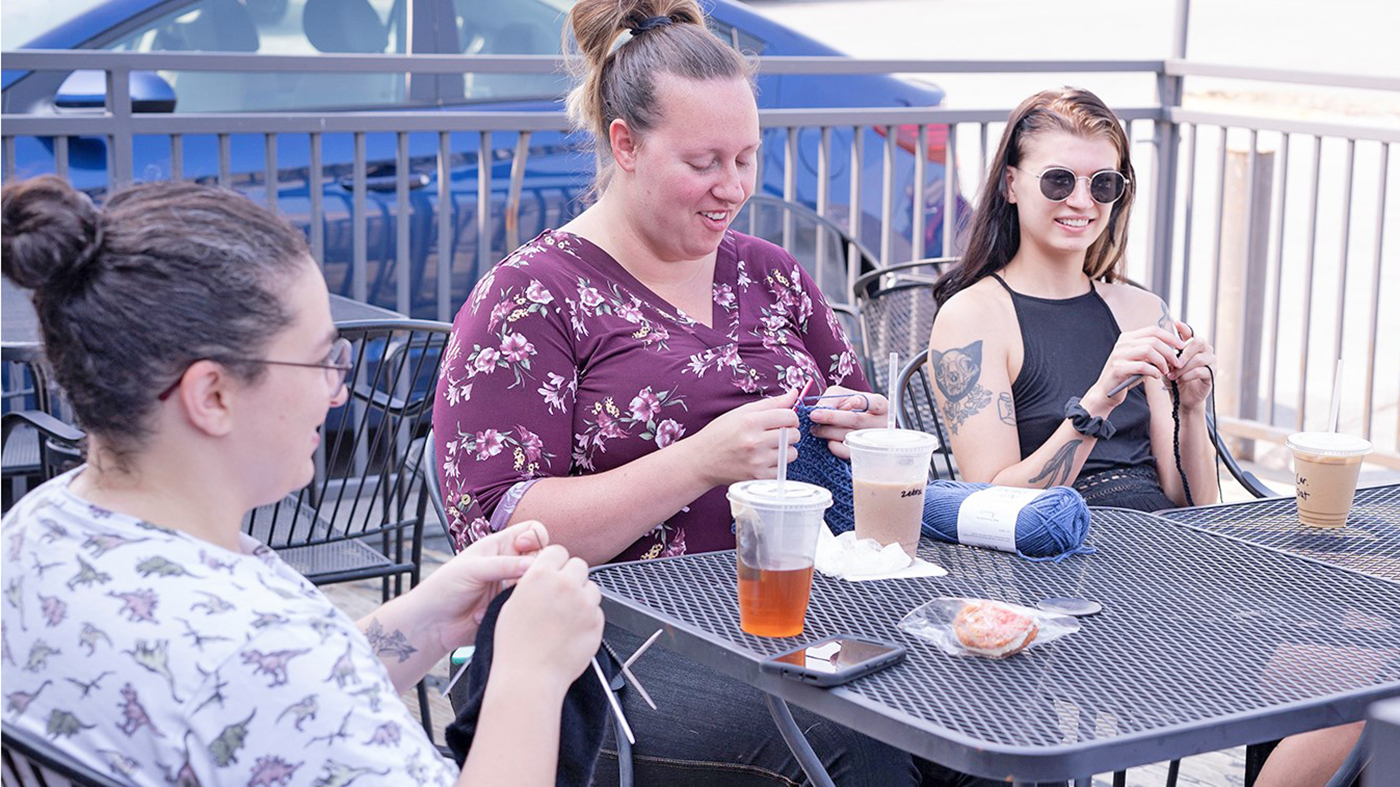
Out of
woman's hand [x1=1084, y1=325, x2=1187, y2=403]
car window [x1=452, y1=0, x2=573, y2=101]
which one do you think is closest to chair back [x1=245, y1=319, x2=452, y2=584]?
woman's hand [x1=1084, y1=325, x2=1187, y2=403]

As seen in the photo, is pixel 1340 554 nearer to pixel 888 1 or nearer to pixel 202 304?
pixel 202 304

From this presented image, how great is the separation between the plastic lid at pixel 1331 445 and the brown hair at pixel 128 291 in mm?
1533

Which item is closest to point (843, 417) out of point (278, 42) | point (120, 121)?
point (120, 121)

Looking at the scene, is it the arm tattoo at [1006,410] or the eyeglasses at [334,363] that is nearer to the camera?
the eyeglasses at [334,363]

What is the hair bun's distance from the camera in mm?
1288

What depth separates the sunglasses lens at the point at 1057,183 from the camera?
2.91 metres

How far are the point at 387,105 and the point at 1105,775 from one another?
3044 mm

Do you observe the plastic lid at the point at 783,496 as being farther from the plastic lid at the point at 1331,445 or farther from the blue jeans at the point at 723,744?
the plastic lid at the point at 1331,445

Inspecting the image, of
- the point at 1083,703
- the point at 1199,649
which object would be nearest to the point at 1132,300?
the point at 1199,649

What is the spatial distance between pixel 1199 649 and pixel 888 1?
2533 centimetres

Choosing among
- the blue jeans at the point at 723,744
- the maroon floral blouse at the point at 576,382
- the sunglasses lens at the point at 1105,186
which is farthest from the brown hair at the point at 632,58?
the blue jeans at the point at 723,744

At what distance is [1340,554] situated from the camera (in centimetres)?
214

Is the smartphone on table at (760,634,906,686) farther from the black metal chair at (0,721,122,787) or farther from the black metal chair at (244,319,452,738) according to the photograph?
the black metal chair at (244,319,452,738)

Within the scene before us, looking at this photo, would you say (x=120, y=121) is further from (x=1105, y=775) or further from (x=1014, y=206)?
(x=1105, y=775)
